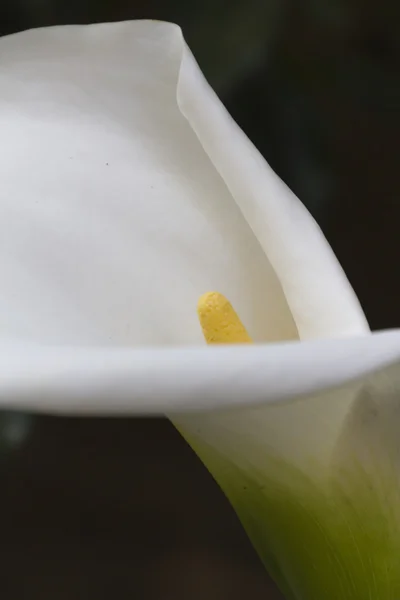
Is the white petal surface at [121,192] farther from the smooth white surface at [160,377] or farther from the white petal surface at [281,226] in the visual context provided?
the smooth white surface at [160,377]

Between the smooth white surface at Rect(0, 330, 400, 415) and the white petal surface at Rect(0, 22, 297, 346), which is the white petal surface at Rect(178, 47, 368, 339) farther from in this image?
the smooth white surface at Rect(0, 330, 400, 415)

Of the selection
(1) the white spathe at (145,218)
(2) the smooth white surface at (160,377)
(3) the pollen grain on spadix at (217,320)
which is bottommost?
(2) the smooth white surface at (160,377)

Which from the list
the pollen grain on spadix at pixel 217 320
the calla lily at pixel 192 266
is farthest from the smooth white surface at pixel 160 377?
the pollen grain on spadix at pixel 217 320

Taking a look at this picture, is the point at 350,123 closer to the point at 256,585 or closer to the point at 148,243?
the point at 148,243

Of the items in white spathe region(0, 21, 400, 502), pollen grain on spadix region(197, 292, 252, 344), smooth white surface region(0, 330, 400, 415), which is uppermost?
white spathe region(0, 21, 400, 502)

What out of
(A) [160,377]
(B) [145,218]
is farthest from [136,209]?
(A) [160,377]

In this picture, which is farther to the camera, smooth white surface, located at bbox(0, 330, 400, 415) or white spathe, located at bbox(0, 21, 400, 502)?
white spathe, located at bbox(0, 21, 400, 502)

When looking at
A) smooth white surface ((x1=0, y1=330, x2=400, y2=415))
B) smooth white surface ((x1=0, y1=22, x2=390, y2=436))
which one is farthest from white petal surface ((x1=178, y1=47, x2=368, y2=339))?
smooth white surface ((x1=0, y1=330, x2=400, y2=415))

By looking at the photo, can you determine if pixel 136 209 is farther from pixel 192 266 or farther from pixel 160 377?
pixel 160 377

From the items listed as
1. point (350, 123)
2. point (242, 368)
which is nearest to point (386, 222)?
point (350, 123)
